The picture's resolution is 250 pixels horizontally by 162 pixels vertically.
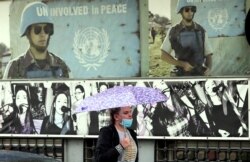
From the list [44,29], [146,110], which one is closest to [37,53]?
[44,29]

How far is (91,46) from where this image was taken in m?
9.41

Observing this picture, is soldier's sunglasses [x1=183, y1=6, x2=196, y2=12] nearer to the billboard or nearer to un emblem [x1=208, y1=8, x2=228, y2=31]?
the billboard

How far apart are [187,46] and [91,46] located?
64.3 inches

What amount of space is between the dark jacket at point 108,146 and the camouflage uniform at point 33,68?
423cm

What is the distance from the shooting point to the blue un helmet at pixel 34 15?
9594mm

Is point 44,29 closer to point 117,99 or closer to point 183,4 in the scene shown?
point 183,4

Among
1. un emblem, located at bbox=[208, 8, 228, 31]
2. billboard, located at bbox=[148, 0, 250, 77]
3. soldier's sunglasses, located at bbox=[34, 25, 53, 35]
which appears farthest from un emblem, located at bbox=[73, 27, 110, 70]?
un emblem, located at bbox=[208, 8, 228, 31]

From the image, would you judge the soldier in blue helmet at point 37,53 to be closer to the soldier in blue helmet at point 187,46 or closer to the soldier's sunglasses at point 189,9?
the soldier in blue helmet at point 187,46

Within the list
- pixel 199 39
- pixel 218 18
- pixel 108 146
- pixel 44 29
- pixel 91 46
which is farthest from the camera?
pixel 44 29

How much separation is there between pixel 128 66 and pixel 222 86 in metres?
1.59

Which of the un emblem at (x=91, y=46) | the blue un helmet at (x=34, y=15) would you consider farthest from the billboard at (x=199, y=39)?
the blue un helmet at (x=34, y=15)

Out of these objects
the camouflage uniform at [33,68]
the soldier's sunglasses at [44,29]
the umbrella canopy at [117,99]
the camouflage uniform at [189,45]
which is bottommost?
the umbrella canopy at [117,99]

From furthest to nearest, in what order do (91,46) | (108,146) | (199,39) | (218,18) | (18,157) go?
(91,46), (199,39), (218,18), (108,146), (18,157)

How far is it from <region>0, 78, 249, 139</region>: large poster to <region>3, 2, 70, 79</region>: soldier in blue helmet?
199mm
